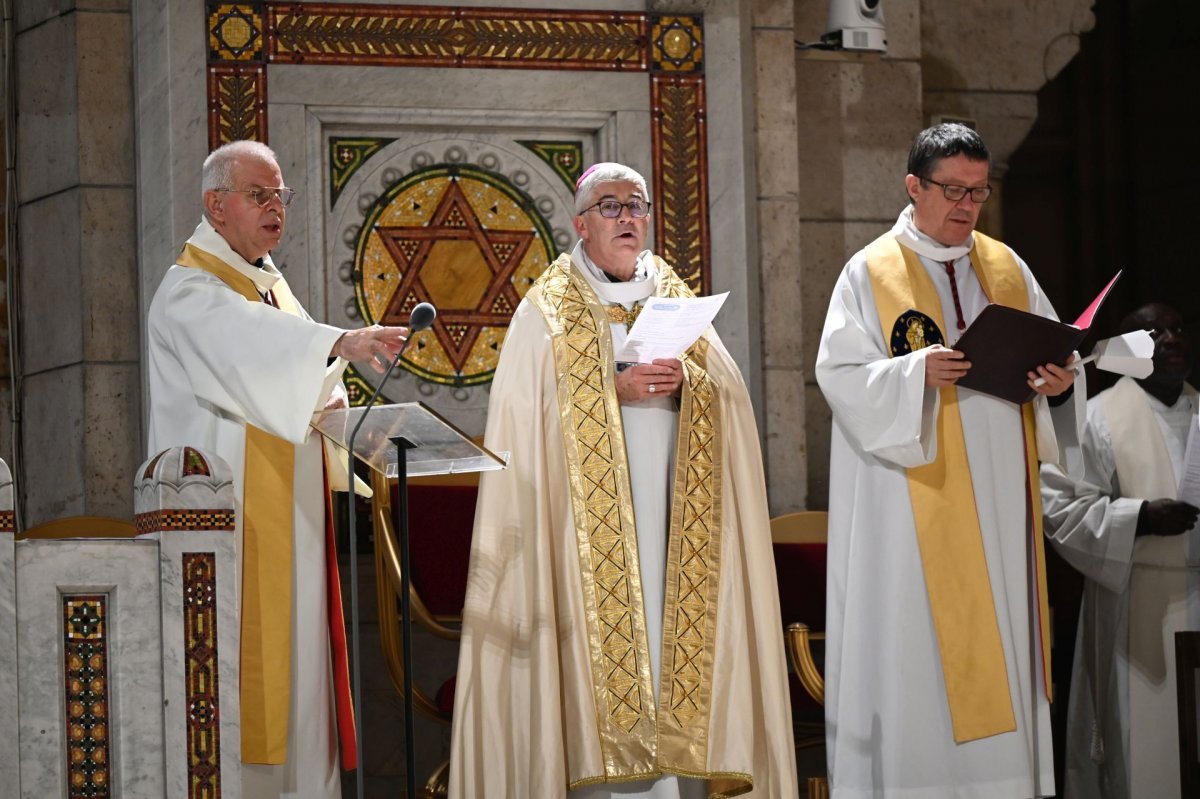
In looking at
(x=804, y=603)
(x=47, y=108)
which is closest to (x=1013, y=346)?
(x=804, y=603)

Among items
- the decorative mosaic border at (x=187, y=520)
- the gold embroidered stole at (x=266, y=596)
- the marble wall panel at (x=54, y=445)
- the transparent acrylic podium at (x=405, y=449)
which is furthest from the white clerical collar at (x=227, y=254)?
the marble wall panel at (x=54, y=445)

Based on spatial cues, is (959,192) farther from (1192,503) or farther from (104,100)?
(104,100)

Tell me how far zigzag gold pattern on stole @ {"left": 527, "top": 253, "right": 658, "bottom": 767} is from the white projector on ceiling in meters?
2.45

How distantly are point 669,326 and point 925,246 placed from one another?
108 cm

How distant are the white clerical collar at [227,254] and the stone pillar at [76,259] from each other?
1554 millimetres

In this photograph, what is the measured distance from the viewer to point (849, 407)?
5.50 meters

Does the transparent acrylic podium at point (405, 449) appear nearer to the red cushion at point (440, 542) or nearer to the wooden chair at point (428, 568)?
the wooden chair at point (428, 568)

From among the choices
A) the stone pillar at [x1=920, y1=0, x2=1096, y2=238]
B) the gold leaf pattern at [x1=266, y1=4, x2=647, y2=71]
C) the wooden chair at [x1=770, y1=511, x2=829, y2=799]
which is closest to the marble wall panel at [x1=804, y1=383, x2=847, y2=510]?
the wooden chair at [x1=770, y1=511, x2=829, y2=799]

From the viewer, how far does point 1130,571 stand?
261 inches

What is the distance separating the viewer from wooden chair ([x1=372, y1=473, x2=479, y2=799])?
230 inches

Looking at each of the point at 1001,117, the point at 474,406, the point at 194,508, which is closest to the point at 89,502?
the point at 474,406

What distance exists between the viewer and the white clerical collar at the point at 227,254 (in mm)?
5371

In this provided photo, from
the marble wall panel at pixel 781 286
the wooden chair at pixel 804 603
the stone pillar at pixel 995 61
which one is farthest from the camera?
the stone pillar at pixel 995 61

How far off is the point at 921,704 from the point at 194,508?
2372 mm
